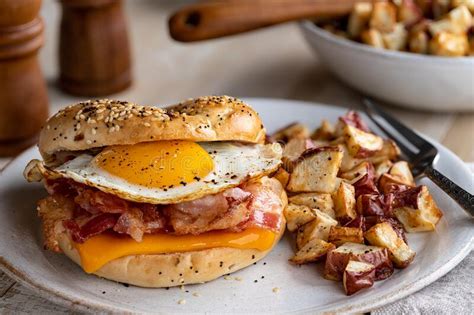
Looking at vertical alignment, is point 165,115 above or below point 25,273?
above

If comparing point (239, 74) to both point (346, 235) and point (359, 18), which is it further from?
point (346, 235)

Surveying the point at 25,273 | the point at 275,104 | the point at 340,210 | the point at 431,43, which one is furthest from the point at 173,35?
the point at 25,273

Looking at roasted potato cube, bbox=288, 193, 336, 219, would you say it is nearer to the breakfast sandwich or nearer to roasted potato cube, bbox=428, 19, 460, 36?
the breakfast sandwich

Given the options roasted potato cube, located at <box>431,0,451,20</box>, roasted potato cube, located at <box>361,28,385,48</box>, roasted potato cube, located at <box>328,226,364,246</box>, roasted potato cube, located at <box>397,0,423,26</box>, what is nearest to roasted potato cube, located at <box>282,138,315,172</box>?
roasted potato cube, located at <box>328,226,364,246</box>

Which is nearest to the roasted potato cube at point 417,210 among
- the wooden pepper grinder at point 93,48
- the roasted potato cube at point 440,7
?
the roasted potato cube at point 440,7

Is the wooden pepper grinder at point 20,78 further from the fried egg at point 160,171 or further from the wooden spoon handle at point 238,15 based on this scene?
the fried egg at point 160,171

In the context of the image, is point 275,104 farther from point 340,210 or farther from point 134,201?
point 134,201
